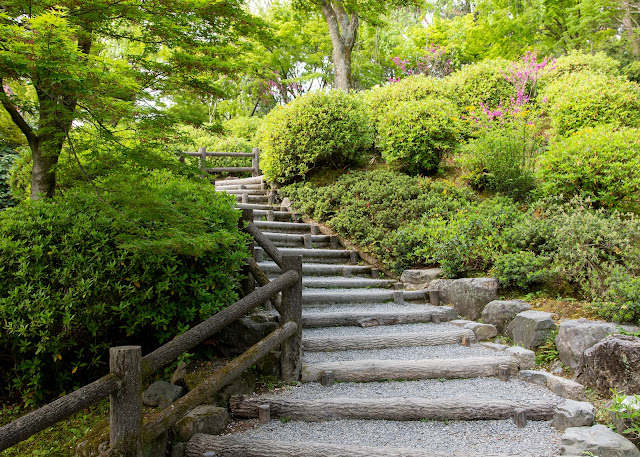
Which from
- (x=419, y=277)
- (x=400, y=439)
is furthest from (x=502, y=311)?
(x=400, y=439)

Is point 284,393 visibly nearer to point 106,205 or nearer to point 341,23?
point 106,205

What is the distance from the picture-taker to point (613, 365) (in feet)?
11.8

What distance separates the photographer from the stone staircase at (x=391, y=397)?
3.16 meters

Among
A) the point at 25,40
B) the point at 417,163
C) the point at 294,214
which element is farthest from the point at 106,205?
the point at 417,163

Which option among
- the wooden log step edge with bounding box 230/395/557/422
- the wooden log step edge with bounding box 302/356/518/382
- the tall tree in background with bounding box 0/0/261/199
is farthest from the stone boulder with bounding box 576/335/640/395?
the tall tree in background with bounding box 0/0/261/199

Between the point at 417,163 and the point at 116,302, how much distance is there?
7.03 metres

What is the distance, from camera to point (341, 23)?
12.1 meters

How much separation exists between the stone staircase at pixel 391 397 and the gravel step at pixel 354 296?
0.02 meters

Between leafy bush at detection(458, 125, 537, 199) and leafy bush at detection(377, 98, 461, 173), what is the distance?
1056 mm

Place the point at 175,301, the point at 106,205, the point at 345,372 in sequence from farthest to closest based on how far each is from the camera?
1. the point at 345,372
2. the point at 175,301
3. the point at 106,205

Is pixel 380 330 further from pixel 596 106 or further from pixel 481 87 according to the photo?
pixel 481 87

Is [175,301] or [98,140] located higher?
[98,140]

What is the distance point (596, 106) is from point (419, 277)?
5497 mm

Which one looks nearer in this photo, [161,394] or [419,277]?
[161,394]
